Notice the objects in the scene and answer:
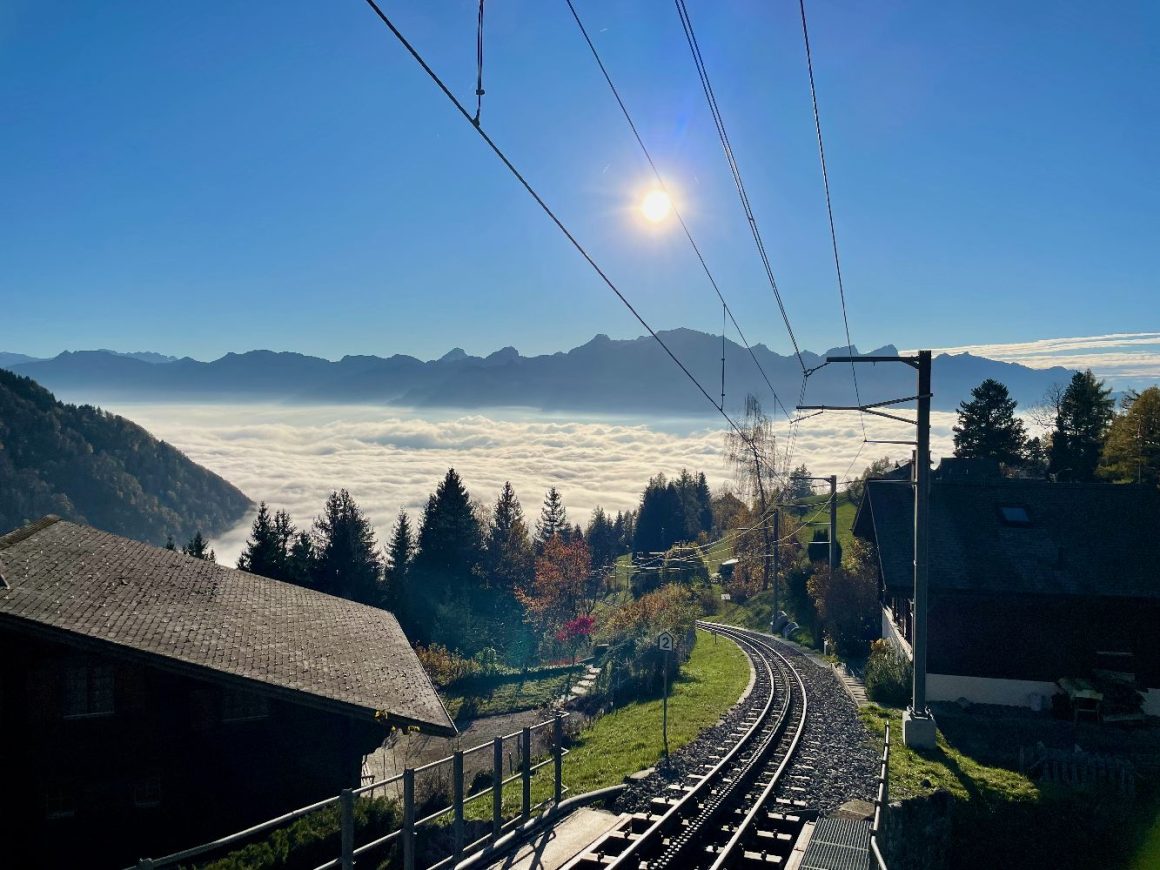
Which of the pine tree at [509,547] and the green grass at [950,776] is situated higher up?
the green grass at [950,776]

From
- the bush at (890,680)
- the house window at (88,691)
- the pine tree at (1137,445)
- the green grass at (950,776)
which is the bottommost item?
the bush at (890,680)

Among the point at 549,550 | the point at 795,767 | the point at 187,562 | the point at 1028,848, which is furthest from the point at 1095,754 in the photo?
the point at 549,550

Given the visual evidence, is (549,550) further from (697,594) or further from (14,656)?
(14,656)

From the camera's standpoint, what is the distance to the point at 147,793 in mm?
17469

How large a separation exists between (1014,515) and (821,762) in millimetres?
14906

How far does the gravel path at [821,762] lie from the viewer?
15.9 metres

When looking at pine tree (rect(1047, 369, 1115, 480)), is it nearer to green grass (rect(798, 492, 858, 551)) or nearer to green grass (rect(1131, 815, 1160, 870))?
green grass (rect(798, 492, 858, 551))

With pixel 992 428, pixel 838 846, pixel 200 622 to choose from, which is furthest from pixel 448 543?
pixel 838 846

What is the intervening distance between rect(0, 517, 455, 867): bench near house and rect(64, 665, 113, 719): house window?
1.0 inches

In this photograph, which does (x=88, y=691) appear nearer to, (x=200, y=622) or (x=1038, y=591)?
(x=200, y=622)

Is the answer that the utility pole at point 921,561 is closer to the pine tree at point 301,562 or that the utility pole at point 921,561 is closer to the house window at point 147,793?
the house window at point 147,793

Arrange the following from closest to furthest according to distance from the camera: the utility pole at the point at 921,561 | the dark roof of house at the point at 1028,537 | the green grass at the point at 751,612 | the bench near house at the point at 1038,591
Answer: the utility pole at the point at 921,561 < the bench near house at the point at 1038,591 < the dark roof of house at the point at 1028,537 < the green grass at the point at 751,612

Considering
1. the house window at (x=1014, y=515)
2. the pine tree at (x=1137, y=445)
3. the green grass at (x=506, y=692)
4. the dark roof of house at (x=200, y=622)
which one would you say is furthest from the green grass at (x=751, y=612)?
the dark roof of house at (x=200, y=622)

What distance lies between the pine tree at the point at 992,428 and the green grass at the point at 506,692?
40.0 m
